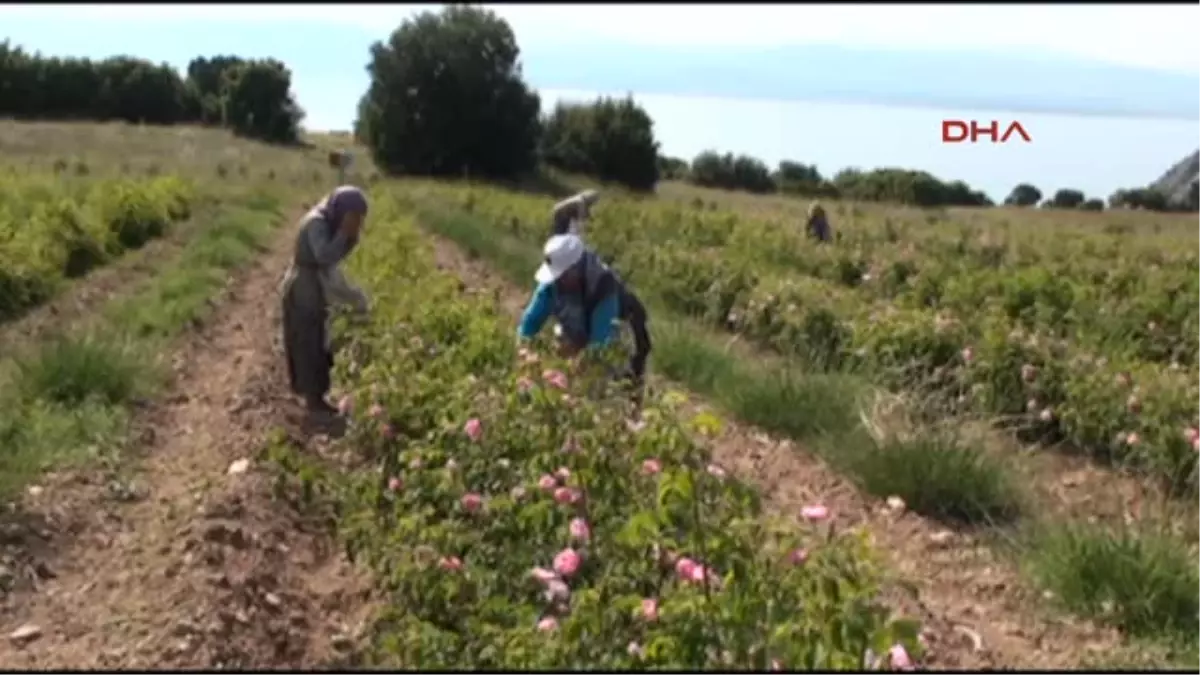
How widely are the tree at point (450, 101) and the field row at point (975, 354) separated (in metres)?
24.9

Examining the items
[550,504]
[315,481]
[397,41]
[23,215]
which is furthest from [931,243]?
[397,41]

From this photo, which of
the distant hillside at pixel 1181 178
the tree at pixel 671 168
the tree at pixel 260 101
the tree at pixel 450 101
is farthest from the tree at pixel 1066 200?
the tree at pixel 450 101

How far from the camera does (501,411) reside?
15.9ft

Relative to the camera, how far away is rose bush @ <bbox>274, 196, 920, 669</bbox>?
3.12 meters

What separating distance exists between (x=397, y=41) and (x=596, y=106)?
6471 mm

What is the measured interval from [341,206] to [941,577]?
12.4 ft

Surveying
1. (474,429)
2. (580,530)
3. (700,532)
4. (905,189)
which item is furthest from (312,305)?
(905,189)

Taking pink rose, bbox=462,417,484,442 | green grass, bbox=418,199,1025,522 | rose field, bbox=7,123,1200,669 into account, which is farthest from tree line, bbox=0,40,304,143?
pink rose, bbox=462,417,484,442

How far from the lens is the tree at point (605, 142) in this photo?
37969 millimetres

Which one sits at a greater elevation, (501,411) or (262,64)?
(262,64)

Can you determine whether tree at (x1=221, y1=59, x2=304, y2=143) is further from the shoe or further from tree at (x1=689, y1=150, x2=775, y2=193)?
the shoe

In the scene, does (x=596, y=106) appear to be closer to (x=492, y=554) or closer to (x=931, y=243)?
(x=931, y=243)

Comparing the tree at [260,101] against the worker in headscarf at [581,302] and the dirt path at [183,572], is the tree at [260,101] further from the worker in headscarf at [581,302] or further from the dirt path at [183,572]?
the worker in headscarf at [581,302]

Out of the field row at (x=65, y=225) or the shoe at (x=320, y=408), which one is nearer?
the shoe at (x=320, y=408)
